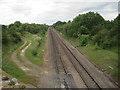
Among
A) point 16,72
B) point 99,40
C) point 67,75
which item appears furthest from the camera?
point 99,40

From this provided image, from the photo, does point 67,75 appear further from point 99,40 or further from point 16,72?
point 99,40

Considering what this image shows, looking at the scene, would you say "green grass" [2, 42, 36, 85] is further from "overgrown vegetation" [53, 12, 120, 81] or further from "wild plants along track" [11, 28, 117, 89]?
"overgrown vegetation" [53, 12, 120, 81]

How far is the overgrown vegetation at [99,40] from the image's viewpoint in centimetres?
1699

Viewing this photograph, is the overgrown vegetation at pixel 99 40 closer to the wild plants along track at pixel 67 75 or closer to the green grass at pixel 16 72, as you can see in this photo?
the wild plants along track at pixel 67 75

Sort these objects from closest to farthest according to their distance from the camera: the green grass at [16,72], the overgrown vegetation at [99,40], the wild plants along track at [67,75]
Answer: the wild plants along track at [67,75], the overgrown vegetation at [99,40], the green grass at [16,72]

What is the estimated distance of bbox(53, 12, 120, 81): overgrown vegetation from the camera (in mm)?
16987

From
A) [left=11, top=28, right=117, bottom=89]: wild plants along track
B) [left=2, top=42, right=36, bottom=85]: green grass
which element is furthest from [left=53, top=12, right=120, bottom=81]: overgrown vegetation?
[left=2, top=42, right=36, bottom=85]: green grass

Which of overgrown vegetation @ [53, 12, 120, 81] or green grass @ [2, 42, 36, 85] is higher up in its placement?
overgrown vegetation @ [53, 12, 120, 81]

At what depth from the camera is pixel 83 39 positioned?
41.1 m

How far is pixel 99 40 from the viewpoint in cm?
3503

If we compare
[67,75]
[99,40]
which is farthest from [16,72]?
[99,40]

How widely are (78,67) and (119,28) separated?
9.03 metres

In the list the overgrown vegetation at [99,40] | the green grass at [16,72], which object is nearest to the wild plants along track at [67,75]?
the green grass at [16,72]

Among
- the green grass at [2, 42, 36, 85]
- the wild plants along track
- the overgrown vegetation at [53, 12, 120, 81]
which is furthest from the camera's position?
the green grass at [2, 42, 36, 85]
